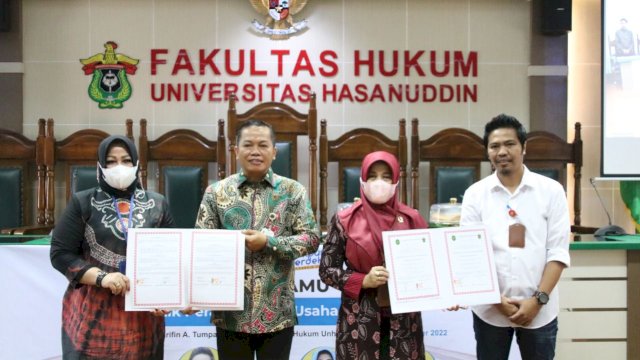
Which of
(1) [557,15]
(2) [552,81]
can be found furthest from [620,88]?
(1) [557,15]

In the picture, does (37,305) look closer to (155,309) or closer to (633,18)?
(155,309)

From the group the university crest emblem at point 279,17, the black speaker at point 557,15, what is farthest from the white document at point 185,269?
the black speaker at point 557,15

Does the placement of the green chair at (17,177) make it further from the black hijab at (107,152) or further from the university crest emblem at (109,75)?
the black hijab at (107,152)

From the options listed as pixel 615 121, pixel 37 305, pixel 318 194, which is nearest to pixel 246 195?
pixel 37 305

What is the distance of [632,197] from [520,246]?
3.46 meters

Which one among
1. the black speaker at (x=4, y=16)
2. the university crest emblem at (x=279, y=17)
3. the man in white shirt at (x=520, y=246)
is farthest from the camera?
the university crest emblem at (x=279, y=17)

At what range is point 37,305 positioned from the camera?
10.2ft

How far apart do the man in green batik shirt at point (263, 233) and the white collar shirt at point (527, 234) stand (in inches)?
24.1

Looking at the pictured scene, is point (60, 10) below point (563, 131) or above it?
above

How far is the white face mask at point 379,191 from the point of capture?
196 cm

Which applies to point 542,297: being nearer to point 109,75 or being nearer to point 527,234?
point 527,234

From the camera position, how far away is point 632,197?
16.3ft

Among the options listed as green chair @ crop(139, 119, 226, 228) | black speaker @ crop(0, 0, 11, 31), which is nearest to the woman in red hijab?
green chair @ crop(139, 119, 226, 228)

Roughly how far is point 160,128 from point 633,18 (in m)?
3.89
